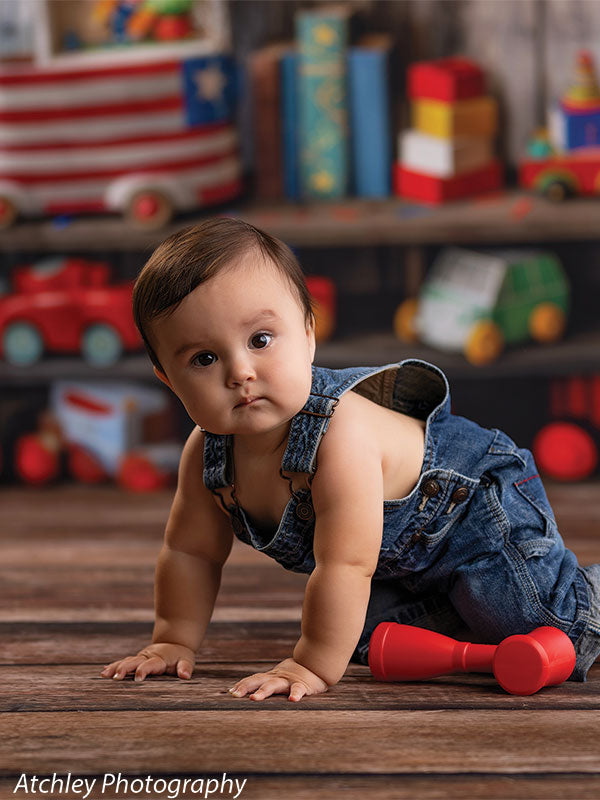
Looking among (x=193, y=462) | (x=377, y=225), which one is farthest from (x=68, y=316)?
(x=193, y=462)

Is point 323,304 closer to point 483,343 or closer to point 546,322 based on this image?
point 483,343

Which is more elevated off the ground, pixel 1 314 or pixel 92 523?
pixel 1 314

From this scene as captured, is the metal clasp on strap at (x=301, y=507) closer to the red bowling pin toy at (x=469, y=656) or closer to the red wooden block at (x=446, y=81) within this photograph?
the red bowling pin toy at (x=469, y=656)

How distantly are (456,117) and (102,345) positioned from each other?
2.59 feet

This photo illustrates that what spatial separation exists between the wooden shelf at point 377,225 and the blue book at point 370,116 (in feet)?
0.20

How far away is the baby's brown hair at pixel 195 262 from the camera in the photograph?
40.5 inches

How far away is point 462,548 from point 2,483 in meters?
1.42

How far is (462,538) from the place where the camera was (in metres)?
1.20

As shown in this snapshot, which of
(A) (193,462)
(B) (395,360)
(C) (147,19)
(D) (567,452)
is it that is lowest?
(D) (567,452)

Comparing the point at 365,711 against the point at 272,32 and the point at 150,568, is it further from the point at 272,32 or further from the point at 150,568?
the point at 272,32

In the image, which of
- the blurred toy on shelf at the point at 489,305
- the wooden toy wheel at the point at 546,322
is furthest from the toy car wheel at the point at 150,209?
the wooden toy wheel at the point at 546,322

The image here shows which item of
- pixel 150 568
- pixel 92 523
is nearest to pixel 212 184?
pixel 92 523

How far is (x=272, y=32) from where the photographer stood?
2.33 meters

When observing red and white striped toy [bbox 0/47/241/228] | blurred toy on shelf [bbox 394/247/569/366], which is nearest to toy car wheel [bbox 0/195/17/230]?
red and white striped toy [bbox 0/47/241/228]
